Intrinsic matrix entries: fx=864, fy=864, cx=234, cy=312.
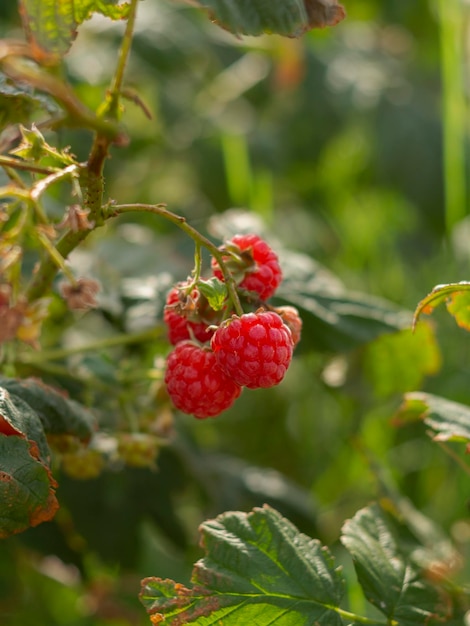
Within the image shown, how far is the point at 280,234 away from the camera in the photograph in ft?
7.61

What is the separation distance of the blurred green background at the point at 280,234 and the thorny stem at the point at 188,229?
12.9 inches

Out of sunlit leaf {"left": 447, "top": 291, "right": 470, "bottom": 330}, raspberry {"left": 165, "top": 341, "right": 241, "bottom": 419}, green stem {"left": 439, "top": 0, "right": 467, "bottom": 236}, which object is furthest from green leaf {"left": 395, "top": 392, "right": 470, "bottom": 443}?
green stem {"left": 439, "top": 0, "right": 467, "bottom": 236}

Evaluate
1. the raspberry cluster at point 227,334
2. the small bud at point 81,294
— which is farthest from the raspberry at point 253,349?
the small bud at point 81,294

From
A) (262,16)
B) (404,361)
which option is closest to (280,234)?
(404,361)

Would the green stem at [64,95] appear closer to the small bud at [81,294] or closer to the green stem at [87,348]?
the small bud at [81,294]

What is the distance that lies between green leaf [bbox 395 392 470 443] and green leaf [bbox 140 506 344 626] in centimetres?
18

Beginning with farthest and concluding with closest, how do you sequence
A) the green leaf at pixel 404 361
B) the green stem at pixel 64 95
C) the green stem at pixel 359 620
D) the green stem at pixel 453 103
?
the green stem at pixel 453 103
the green leaf at pixel 404 361
the green stem at pixel 359 620
the green stem at pixel 64 95

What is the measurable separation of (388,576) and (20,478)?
0.40 meters

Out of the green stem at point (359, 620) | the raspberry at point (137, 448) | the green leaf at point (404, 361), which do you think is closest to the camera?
the green stem at point (359, 620)

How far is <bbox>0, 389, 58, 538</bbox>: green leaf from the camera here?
71cm

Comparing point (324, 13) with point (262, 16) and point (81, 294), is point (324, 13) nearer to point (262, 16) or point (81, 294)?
point (262, 16)

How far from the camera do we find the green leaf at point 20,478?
0.71 m

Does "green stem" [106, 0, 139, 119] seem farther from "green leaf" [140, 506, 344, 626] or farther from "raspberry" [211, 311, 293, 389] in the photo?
"green leaf" [140, 506, 344, 626]

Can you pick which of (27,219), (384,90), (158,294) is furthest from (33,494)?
(384,90)
